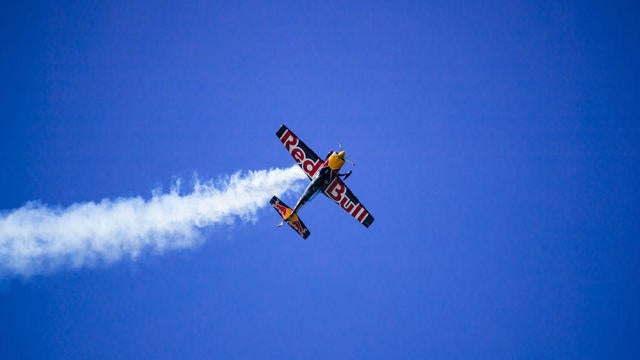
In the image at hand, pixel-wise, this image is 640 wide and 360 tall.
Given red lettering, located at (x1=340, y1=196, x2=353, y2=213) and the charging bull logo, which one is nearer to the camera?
the charging bull logo

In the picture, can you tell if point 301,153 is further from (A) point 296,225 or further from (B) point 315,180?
(A) point 296,225

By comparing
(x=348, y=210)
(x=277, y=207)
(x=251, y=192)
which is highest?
(x=251, y=192)

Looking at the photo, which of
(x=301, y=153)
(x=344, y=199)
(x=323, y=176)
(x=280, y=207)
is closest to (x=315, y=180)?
(x=323, y=176)

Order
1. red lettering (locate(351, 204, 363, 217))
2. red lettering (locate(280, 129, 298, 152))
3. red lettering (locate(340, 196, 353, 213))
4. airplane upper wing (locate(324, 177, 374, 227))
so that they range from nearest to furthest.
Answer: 1. red lettering (locate(280, 129, 298, 152))
2. airplane upper wing (locate(324, 177, 374, 227))
3. red lettering (locate(340, 196, 353, 213))
4. red lettering (locate(351, 204, 363, 217))

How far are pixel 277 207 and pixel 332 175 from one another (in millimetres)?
4444

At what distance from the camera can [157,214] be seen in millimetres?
38906

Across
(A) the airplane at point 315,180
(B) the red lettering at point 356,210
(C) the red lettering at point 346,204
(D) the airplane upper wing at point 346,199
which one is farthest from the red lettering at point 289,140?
(B) the red lettering at point 356,210

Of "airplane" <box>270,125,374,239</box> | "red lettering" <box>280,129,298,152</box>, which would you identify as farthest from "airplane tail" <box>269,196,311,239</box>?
"red lettering" <box>280,129,298,152</box>

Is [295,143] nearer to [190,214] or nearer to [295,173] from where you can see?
[295,173]

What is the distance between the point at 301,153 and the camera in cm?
3612

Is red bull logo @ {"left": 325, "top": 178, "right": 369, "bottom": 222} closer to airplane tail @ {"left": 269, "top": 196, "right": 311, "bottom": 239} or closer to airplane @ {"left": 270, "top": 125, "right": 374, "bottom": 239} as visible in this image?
airplane @ {"left": 270, "top": 125, "right": 374, "bottom": 239}

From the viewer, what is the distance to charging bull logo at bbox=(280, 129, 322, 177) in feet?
118

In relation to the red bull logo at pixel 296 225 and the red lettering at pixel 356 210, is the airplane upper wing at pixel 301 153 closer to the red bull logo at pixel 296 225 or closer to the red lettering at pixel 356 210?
the red bull logo at pixel 296 225

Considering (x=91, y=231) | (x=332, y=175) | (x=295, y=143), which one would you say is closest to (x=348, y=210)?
(x=332, y=175)
